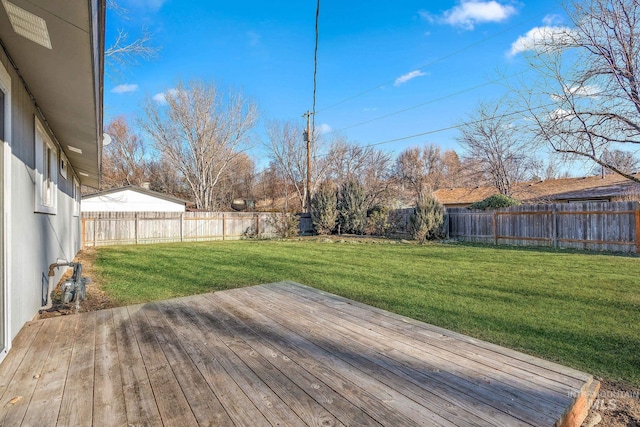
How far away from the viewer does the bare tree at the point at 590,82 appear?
8.12m

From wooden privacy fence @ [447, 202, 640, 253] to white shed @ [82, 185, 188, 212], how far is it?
14.6 metres

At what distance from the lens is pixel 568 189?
18375 millimetres

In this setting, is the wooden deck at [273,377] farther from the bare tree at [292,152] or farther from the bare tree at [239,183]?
the bare tree at [239,183]

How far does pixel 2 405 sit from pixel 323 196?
47.1 ft

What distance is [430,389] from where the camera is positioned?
173 cm

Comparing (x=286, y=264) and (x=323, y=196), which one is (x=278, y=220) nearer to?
(x=323, y=196)

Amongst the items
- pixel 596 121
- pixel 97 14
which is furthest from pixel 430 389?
pixel 596 121

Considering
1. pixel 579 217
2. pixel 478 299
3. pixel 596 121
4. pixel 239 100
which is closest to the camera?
pixel 478 299

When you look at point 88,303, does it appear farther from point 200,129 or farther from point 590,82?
point 200,129

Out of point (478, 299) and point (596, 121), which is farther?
point (596, 121)

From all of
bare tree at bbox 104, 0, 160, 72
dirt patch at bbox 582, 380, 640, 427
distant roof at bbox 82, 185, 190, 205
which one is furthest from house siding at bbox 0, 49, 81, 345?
distant roof at bbox 82, 185, 190, 205

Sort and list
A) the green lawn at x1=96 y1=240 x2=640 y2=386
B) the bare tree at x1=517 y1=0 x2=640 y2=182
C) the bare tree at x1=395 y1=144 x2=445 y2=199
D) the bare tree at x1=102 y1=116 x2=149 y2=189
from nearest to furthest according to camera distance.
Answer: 1. the green lawn at x1=96 y1=240 x2=640 y2=386
2. the bare tree at x1=517 y1=0 x2=640 y2=182
3. the bare tree at x1=102 y1=116 x2=149 y2=189
4. the bare tree at x1=395 y1=144 x2=445 y2=199

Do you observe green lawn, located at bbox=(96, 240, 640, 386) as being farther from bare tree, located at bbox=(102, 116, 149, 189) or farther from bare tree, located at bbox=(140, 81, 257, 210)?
bare tree, located at bbox=(102, 116, 149, 189)

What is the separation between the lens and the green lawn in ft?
9.20
